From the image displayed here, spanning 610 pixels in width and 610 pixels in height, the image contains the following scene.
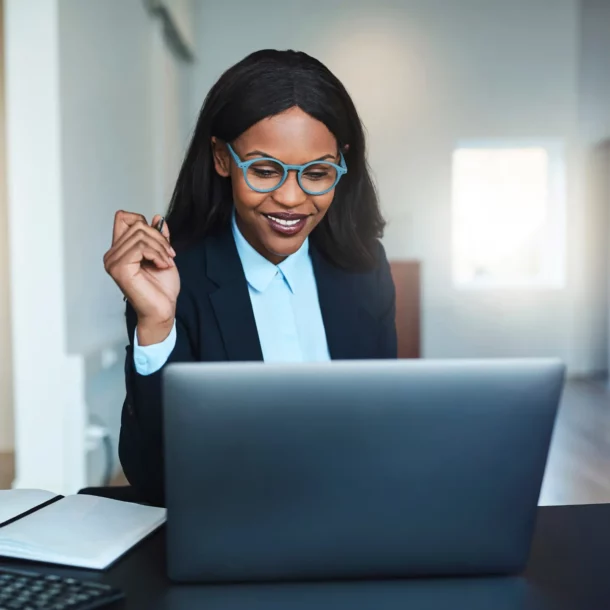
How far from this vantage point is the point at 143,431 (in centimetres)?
115

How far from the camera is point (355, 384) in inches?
28.7

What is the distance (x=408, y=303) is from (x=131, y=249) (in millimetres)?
4681

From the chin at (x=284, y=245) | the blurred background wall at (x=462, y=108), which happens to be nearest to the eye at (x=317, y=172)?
the chin at (x=284, y=245)

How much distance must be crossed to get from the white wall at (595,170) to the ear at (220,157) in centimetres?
582

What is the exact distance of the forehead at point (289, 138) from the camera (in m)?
1.29

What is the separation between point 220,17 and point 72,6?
376cm

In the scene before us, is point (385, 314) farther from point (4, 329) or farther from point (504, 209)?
point (504, 209)

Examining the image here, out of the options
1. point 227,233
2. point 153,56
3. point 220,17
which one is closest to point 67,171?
point 227,233

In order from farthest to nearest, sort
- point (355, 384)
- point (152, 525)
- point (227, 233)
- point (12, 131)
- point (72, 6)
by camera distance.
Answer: point (72, 6)
point (12, 131)
point (227, 233)
point (152, 525)
point (355, 384)

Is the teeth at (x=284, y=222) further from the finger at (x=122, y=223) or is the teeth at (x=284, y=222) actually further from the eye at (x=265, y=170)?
the finger at (x=122, y=223)

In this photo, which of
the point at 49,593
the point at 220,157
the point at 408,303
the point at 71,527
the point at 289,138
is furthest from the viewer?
the point at 408,303

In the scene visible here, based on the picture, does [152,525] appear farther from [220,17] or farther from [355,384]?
[220,17]

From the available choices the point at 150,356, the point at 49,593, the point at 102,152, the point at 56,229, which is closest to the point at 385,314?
the point at 150,356

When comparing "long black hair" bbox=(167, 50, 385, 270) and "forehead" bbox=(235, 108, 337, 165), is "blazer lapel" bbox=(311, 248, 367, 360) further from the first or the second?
A: "forehead" bbox=(235, 108, 337, 165)
